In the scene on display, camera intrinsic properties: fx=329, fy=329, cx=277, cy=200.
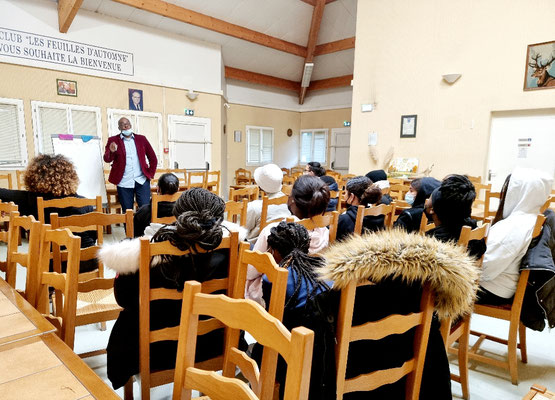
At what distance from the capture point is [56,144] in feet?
14.6

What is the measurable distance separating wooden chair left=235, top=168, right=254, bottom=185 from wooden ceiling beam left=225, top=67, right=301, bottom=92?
2.34 meters

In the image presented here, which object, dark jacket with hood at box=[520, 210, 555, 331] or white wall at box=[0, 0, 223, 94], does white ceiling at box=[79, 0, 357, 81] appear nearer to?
white wall at box=[0, 0, 223, 94]

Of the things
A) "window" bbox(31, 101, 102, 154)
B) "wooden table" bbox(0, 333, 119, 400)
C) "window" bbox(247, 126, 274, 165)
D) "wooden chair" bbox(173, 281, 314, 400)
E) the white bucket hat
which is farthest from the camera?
"window" bbox(247, 126, 274, 165)

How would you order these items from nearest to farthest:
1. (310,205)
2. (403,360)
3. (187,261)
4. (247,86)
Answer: (403,360)
(187,261)
(310,205)
(247,86)

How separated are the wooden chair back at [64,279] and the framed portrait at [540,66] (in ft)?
18.6

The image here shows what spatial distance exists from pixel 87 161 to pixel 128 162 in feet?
3.34

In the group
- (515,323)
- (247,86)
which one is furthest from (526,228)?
(247,86)

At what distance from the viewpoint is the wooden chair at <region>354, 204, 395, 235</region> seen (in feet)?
6.45

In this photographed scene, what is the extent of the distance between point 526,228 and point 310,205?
109 centimetres

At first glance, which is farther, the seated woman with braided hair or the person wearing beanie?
the person wearing beanie

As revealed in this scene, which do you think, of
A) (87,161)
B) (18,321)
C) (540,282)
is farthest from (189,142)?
(540,282)

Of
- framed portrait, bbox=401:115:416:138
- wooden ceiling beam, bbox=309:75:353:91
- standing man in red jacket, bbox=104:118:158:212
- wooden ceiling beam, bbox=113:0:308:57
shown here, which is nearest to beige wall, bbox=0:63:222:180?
wooden ceiling beam, bbox=113:0:308:57

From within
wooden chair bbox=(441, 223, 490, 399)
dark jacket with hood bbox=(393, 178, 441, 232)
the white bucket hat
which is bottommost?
wooden chair bbox=(441, 223, 490, 399)

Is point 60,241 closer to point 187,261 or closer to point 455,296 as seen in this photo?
point 187,261
